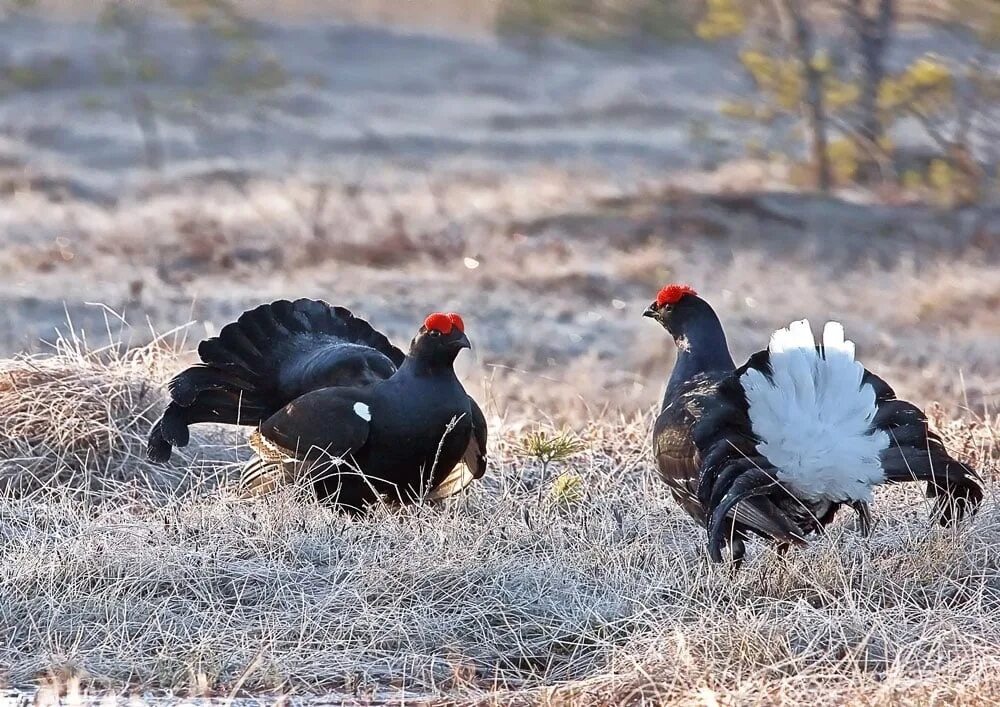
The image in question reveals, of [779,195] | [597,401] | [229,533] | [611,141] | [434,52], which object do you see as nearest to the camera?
[229,533]

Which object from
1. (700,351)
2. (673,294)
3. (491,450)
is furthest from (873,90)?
(700,351)

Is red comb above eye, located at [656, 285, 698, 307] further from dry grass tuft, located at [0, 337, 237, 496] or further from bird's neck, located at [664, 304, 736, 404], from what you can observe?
dry grass tuft, located at [0, 337, 237, 496]

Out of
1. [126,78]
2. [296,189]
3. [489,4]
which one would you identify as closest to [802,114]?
[296,189]

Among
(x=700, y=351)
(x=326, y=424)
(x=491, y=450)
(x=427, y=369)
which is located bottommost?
(x=491, y=450)

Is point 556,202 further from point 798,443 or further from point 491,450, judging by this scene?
point 798,443

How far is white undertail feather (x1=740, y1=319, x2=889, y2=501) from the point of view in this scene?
4.29 metres

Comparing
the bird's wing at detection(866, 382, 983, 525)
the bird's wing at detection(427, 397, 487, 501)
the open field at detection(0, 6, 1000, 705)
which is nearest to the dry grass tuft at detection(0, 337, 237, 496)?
the open field at detection(0, 6, 1000, 705)

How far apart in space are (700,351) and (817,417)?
843 millimetres

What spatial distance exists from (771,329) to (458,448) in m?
5.61

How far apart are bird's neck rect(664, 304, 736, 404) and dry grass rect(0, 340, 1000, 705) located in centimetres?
53

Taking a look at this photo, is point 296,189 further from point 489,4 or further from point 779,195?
point 489,4

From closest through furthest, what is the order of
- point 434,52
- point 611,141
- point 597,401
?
point 597,401 → point 611,141 → point 434,52

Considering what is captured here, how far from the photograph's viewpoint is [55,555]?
4676mm

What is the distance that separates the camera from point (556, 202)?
55.3 feet
